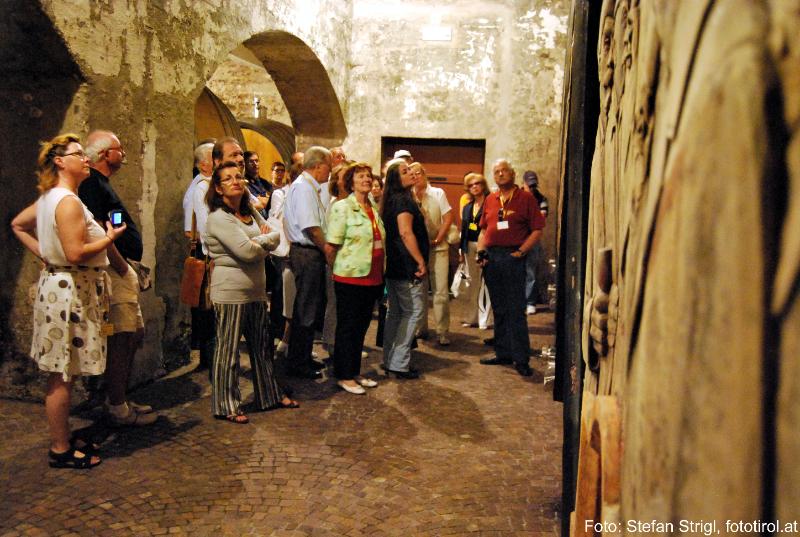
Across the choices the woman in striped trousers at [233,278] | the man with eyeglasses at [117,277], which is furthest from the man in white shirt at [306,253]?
the man with eyeglasses at [117,277]

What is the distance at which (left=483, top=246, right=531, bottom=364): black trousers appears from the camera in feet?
16.9

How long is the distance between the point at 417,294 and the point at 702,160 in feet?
13.6

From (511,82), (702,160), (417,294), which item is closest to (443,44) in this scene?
(511,82)

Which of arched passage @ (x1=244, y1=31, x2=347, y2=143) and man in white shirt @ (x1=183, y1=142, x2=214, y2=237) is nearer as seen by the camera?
man in white shirt @ (x1=183, y1=142, x2=214, y2=237)

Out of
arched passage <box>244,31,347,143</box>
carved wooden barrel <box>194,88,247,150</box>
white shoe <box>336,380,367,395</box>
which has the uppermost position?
arched passage <box>244,31,347,143</box>

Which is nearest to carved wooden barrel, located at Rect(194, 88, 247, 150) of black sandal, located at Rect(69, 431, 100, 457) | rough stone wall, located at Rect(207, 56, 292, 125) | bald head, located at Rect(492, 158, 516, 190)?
bald head, located at Rect(492, 158, 516, 190)

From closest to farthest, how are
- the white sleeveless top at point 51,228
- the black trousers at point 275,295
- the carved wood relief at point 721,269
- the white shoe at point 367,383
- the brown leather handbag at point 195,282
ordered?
the carved wood relief at point 721,269 → the white sleeveless top at point 51,228 → the brown leather handbag at point 195,282 → the white shoe at point 367,383 → the black trousers at point 275,295

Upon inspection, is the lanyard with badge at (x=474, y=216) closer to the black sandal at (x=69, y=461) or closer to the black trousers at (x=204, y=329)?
the black trousers at (x=204, y=329)

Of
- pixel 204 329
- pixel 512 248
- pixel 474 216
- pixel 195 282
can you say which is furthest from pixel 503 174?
pixel 204 329

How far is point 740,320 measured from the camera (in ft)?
2.21

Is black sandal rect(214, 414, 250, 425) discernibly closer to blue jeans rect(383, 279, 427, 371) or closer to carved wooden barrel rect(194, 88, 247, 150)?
blue jeans rect(383, 279, 427, 371)

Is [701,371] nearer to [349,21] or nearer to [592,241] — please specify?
[592,241]

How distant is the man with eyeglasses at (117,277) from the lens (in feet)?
11.6

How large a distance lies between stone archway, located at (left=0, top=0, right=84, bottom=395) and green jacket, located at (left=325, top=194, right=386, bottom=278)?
1.73m
